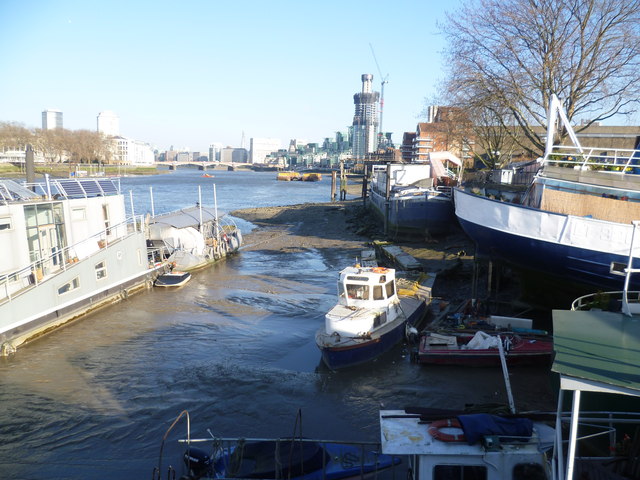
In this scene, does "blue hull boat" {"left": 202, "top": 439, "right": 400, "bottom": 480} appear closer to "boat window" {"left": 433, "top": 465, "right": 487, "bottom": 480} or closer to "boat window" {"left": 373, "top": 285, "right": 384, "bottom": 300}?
"boat window" {"left": 433, "top": 465, "right": 487, "bottom": 480}

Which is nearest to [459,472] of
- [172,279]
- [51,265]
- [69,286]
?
[69,286]

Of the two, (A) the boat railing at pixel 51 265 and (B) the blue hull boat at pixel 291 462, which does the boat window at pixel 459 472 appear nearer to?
(B) the blue hull boat at pixel 291 462

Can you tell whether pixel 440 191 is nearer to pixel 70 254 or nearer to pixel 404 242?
pixel 404 242

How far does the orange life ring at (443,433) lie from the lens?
6801 millimetres

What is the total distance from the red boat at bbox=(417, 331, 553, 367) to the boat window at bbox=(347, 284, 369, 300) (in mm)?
2473

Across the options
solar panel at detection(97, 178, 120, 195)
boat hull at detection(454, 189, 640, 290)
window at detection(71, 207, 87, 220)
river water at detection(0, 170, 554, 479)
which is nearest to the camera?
river water at detection(0, 170, 554, 479)

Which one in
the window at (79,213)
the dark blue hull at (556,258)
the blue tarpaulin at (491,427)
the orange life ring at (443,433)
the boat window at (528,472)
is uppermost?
the window at (79,213)

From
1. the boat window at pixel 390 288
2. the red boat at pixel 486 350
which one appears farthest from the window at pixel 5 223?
the red boat at pixel 486 350

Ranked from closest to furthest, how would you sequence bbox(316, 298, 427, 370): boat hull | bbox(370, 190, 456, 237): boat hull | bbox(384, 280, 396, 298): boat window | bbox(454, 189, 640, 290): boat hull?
bbox(454, 189, 640, 290): boat hull < bbox(316, 298, 427, 370): boat hull < bbox(384, 280, 396, 298): boat window < bbox(370, 190, 456, 237): boat hull

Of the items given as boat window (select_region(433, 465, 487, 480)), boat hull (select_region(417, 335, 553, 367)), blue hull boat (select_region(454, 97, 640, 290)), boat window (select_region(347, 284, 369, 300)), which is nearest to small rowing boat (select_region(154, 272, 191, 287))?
boat window (select_region(347, 284, 369, 300))

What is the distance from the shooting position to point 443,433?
6.90 m

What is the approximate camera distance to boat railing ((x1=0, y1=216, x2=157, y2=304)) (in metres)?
17.2

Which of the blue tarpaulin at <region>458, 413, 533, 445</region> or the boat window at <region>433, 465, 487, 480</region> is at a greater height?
the blue tarpaulin at <region>458, 413, 533, 445</region>

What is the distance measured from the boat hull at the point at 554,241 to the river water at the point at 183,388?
3538mm
